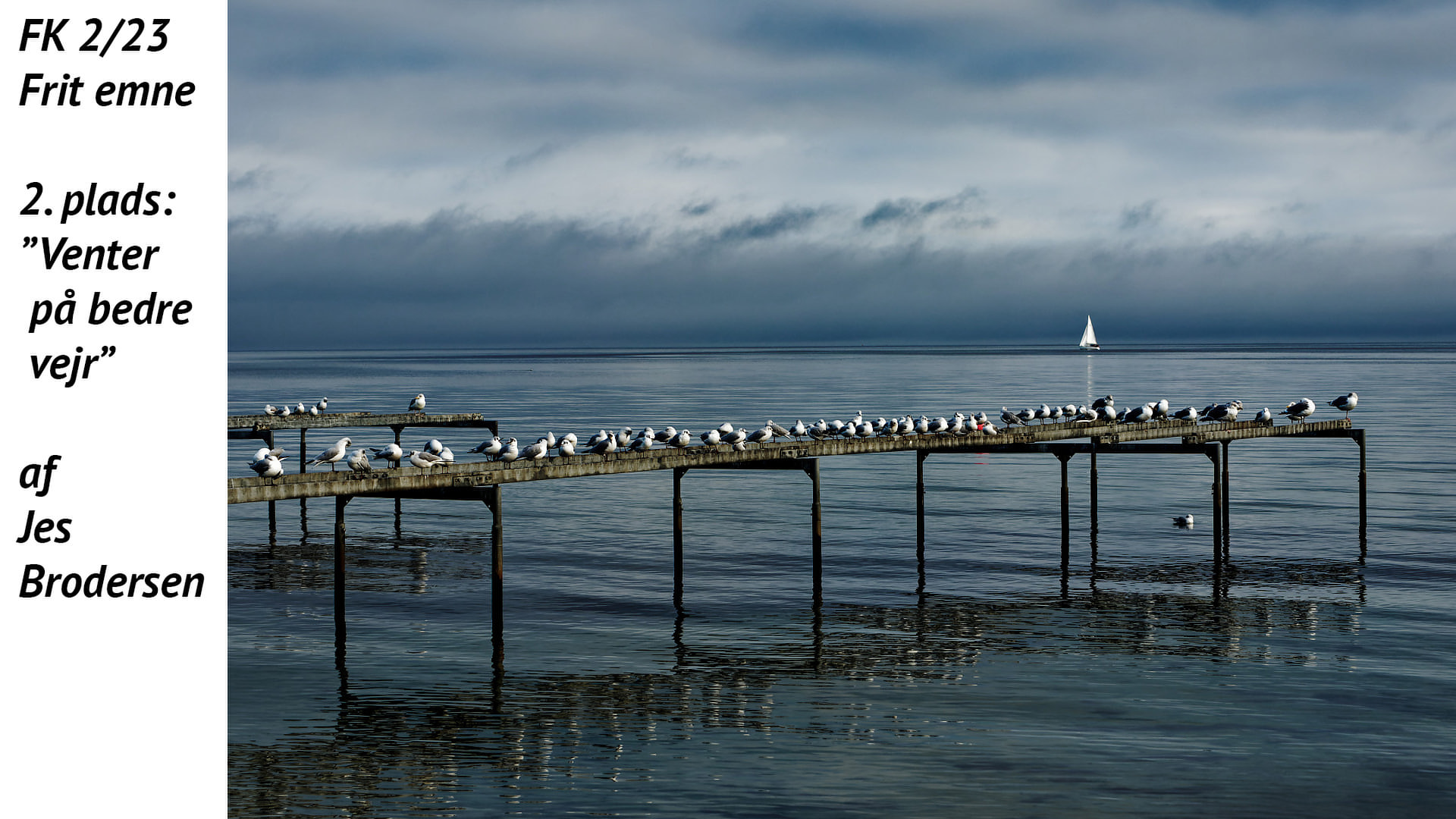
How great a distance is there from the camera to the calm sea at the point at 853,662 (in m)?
20.2

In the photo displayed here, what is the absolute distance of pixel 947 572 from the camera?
4053 centimetres

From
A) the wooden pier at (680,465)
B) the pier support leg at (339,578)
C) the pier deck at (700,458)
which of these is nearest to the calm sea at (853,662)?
the pier support leg at (339,578)

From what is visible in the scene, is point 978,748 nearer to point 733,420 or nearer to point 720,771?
point 720,771

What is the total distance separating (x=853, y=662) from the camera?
2816 centimetres

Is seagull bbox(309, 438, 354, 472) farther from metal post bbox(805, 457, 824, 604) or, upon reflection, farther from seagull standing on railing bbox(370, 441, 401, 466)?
metal post bbox(805, 457, 824, 604)

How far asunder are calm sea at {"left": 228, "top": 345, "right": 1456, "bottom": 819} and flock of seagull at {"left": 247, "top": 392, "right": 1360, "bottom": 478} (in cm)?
387

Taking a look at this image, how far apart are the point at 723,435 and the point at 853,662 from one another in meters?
9.94

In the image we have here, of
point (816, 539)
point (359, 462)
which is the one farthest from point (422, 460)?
point (816, 539)

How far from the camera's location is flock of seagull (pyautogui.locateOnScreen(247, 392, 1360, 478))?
31.8m

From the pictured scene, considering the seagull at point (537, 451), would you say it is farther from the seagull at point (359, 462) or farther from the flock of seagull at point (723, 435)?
the seagull at point (359, 462)

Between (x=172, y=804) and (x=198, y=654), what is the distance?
1.10 metres

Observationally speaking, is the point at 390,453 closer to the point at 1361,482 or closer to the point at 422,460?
the point at 422,460

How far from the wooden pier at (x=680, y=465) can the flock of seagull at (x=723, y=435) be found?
621 mm

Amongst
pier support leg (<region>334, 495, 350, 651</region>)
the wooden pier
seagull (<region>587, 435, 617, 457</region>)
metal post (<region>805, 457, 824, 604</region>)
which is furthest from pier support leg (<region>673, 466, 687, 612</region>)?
pier support leg (<region>334, 495, 350, 651</region>)
